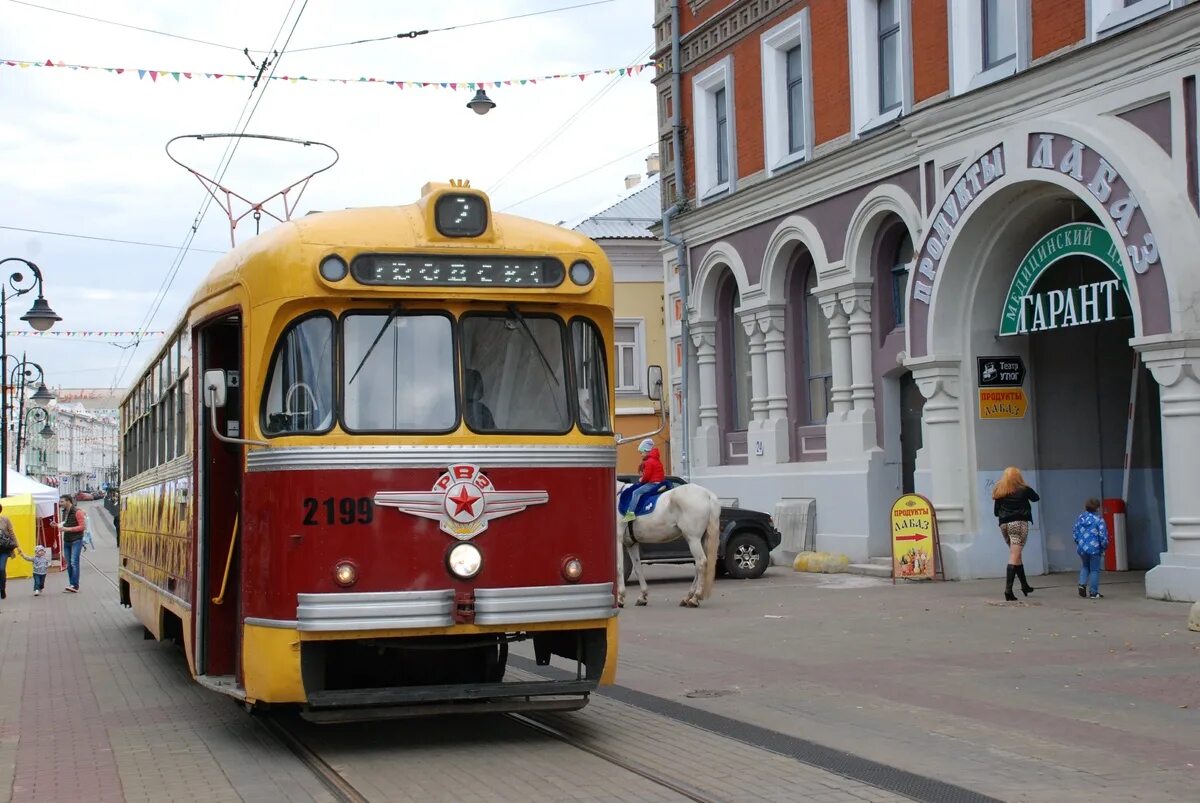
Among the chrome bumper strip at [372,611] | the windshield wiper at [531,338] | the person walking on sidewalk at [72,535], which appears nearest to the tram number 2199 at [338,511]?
the chrome bumper strip at [372,611]

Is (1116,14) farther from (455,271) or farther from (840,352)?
(455,271)

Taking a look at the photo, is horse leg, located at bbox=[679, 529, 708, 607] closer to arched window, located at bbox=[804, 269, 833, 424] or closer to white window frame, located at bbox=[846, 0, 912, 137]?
arched window, located at bbox=[804, 269, 833, 424]

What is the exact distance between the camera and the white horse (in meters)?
18.8

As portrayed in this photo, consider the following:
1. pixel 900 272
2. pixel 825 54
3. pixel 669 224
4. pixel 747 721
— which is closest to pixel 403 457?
pixel 747 721

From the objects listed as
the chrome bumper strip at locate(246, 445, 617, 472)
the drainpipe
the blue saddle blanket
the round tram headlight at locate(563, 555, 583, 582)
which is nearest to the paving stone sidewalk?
the chrome bumper strip at locate(246, 445, 617, 472)

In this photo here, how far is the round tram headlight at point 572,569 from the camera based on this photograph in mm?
9258

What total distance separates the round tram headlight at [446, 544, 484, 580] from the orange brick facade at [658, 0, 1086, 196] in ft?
41.1

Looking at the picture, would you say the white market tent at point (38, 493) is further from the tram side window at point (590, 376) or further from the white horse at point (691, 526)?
the tram side window at point (590, 376)

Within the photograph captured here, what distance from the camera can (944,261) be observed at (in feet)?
67.5

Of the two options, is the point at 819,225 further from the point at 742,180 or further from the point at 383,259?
the point at 383,259

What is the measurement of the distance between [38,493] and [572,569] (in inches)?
1180

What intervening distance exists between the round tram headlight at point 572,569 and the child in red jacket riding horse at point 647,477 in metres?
9.61

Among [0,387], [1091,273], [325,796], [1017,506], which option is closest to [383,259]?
[325,796]

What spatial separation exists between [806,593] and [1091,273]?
19.0 feet
